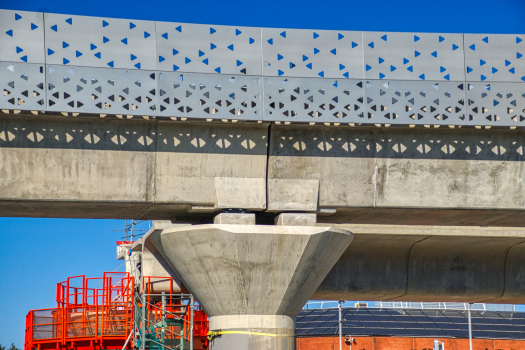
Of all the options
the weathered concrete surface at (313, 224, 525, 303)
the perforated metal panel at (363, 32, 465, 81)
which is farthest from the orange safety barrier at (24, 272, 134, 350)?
the perforated metal panel at (363, 32, 465, 81)

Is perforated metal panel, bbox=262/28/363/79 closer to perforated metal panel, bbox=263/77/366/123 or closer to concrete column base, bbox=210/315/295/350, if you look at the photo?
perforated metal panel, bbox=263/77/366/123

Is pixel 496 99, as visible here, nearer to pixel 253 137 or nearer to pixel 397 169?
pixel 397 169

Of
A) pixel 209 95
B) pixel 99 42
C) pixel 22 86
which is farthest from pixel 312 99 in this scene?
pixel 22 86

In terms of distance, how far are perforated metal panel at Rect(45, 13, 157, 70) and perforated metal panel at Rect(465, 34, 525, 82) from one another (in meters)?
5.37

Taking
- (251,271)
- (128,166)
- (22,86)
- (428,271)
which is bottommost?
(251,271)

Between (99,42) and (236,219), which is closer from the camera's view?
(99,42)

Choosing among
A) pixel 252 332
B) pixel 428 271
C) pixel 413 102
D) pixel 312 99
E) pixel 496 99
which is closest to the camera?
pixel 312 99

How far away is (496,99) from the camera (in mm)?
11516

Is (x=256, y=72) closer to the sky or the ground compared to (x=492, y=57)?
closer to the ground

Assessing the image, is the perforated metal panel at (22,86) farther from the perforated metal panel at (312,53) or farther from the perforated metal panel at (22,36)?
the perforated metal panel at (312,53)

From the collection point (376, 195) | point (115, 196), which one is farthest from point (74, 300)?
point (376, 195)

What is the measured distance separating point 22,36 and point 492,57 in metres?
7.78

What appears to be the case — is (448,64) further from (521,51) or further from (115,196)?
(115,196)

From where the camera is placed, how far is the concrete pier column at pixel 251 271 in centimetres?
1151
